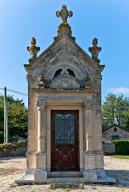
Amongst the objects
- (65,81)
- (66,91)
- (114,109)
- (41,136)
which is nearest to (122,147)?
(65,81)

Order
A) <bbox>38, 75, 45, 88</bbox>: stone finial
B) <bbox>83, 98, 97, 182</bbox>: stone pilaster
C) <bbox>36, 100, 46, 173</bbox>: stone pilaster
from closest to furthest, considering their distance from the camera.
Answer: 1. <bbox>83, 98, 97, 182</bbox>: stone pilaster
2. <bbox>36, 100, 46, 173</bbox>: stone pilaster
3. <bbox>38, 75, 45, 88</bbox>: stone finial

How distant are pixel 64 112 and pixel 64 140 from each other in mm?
1126

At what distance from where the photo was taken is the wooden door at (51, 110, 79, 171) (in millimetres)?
13023

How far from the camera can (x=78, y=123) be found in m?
13.2

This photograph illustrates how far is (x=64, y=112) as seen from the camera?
13273mm

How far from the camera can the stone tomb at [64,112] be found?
12.6 meters

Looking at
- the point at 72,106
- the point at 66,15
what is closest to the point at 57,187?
the point at 72,106

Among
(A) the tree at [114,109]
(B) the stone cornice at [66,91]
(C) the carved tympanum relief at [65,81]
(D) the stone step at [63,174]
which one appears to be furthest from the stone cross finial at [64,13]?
(A) the tree at [114,109]

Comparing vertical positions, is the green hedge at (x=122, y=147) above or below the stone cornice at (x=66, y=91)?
below

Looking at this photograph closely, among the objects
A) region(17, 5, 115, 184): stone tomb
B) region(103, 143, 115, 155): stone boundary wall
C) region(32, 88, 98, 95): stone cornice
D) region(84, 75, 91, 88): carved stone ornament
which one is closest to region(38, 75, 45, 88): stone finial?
region(17, 5, 115, 184): stone tomb

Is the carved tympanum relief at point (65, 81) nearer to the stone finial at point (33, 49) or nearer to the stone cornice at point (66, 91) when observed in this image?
the stone cornice at point (66, 91)

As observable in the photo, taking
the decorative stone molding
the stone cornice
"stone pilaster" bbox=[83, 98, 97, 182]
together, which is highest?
the decorative stone molding

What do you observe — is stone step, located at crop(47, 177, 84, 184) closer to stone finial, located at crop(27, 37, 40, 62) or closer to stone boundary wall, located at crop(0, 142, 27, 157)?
stone finial, located at crop(27, 37, 40, 62)

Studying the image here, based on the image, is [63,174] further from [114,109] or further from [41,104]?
[114,109]
